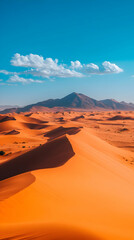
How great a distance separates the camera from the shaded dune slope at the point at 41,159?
34.0ft

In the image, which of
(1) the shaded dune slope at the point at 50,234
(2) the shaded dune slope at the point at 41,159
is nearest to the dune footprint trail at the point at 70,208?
(1) the shaded dune slope at the point at 50,234

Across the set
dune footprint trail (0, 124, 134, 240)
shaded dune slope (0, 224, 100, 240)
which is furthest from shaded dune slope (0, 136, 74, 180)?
shaded dune slope (0, 224, 100, 240)

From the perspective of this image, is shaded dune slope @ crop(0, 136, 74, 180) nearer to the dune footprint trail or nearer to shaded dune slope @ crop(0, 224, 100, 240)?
the dune footprint trail

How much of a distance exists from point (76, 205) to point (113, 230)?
4.92ft

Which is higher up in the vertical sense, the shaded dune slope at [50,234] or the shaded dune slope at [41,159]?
the shaded dune slope at [50,234]

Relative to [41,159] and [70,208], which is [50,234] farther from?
[41,159]

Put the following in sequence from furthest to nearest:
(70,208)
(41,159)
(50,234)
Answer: (41,159) < (70,208) < (50,234)

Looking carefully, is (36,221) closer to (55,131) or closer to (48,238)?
(48,238)

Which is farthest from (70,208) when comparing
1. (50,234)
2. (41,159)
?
(41,159)

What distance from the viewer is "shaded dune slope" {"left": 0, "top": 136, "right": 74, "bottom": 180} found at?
10351mm

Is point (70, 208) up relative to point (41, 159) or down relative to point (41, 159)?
up

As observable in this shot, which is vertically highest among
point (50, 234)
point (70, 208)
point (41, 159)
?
point (50, 234)

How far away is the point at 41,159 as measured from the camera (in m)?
11.4

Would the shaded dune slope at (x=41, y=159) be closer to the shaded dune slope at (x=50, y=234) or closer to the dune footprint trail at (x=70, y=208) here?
the dune footprint trail at (x=70, y=208)
